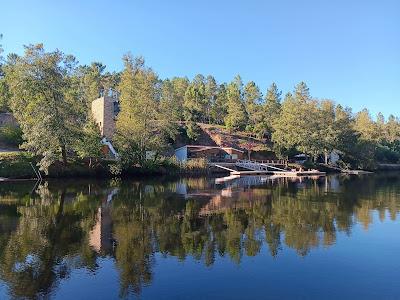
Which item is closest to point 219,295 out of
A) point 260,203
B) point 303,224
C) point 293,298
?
point 293,298

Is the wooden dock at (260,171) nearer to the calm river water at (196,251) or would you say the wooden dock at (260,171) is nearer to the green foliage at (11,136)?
the green foliage at (11,136)

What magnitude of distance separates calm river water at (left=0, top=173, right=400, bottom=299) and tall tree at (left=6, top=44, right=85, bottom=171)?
1475 cm

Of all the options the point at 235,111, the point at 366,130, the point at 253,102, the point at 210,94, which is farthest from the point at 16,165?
the point at 366,130

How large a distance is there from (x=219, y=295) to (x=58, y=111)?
32.9 metres

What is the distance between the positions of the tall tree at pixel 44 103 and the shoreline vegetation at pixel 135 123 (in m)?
0.09

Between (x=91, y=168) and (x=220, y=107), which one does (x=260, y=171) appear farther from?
(x=220, y=107)

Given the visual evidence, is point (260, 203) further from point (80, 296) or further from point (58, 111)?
point (58, 111)

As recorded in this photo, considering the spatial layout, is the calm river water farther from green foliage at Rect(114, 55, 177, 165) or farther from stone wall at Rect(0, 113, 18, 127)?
stone wall at Rect(0, 113, 18, 127)

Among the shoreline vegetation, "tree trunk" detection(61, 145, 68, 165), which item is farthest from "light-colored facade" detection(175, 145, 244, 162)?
"tree trunk" detection(61, 145, 68, 165)

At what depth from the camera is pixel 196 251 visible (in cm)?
1215

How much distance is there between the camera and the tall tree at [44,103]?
35.7m

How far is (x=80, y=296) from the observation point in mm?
8375

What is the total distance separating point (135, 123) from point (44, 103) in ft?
37.5

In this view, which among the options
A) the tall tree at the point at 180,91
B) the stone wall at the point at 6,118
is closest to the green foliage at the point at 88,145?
the stone wall at the point at 6,118
